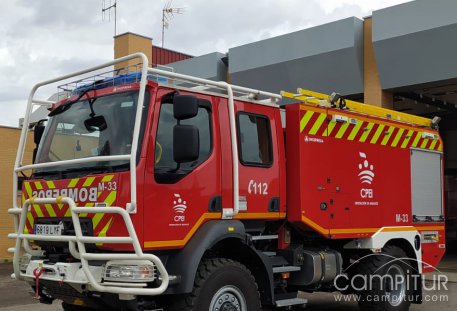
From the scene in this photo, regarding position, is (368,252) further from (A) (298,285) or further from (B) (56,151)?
(B) (56,151)

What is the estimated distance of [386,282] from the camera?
782cm

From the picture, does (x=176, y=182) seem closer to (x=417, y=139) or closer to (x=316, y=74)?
(x=417, y=139)

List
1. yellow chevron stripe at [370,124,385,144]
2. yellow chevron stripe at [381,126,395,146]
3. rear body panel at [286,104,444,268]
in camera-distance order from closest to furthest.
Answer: rear body panel at [286,104,444,268] < yellow chevron stripe at [370,124,385,144] < yellow chevron stripe at [381,126,395,146]

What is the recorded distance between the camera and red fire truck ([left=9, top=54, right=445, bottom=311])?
511 cm

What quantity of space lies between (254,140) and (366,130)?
2146mm

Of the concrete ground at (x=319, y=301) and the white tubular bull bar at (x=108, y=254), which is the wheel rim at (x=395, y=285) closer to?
the concrete ground at (x=319, y=301)

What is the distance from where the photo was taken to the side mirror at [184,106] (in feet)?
16.9

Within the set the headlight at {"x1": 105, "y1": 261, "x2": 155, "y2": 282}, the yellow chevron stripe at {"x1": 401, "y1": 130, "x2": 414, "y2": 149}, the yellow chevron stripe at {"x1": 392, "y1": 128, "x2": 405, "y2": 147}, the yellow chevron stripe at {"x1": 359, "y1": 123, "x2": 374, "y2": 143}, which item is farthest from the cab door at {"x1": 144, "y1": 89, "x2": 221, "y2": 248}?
the yellow chevron stripe at {"x1": 401, "y1": 130, "x2": 414, "y2": 149}

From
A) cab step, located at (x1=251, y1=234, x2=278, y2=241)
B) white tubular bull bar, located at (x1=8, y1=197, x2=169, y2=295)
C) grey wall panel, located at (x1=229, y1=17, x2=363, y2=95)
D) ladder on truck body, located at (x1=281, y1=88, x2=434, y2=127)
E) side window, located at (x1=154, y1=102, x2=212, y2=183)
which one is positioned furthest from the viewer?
grey wall panel, located at (x1=229, y1=17, x2=363, y2=95)

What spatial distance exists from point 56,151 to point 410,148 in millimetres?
5469

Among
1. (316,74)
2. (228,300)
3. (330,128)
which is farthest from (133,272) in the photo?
(316,74)

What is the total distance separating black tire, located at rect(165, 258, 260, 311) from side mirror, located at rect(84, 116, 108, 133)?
173 cm

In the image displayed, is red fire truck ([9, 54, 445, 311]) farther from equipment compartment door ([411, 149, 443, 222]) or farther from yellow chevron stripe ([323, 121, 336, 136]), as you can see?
equipment compartment door ([411, 149, 443, 222])

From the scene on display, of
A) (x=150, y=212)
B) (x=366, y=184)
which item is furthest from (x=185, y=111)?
(x=366, y=184)
